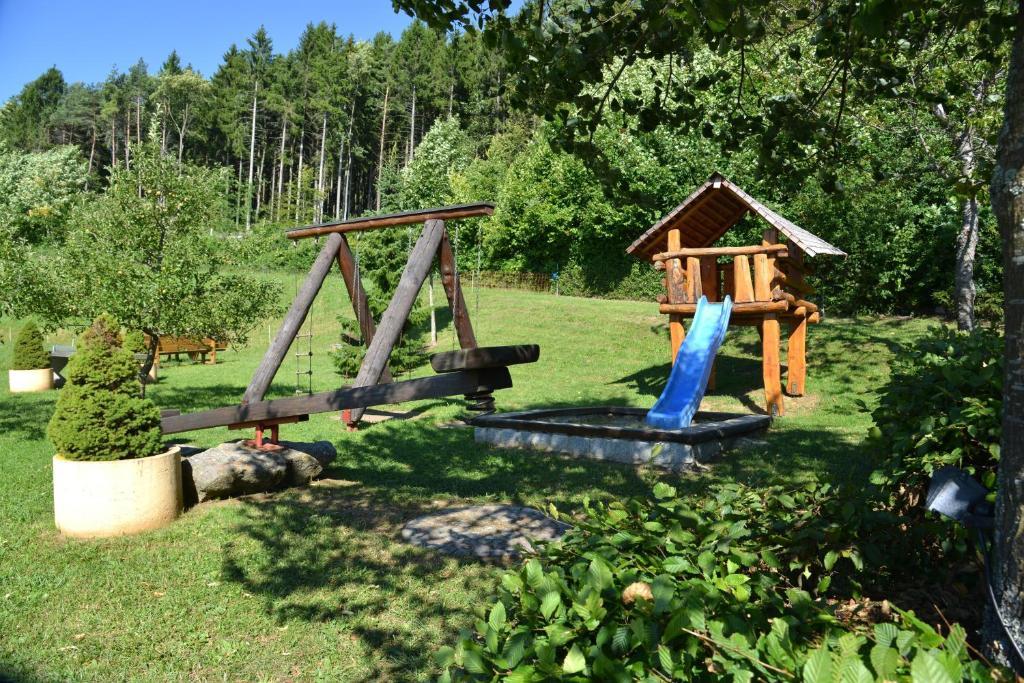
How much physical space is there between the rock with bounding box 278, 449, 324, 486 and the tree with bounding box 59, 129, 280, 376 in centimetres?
562

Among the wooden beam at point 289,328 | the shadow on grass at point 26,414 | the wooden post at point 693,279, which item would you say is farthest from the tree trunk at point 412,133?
the wooden beam at point 289,328

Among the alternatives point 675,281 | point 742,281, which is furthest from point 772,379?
point 675,281

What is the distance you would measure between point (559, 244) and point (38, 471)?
3133cm

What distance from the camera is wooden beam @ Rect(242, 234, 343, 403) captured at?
30.8ft

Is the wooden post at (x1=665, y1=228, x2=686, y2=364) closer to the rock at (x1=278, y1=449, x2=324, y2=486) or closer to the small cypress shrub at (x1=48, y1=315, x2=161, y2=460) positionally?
the rock at (x1=278, y1=449, x2=324, y2=486)

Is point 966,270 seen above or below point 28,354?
above

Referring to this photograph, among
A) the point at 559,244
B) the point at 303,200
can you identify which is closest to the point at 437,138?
the point at 559,244

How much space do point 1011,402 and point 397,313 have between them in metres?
6.69

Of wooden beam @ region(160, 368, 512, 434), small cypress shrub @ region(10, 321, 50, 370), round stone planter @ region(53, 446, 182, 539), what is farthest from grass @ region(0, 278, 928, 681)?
small cypress shrub @ region(10, 321, 50, 370)

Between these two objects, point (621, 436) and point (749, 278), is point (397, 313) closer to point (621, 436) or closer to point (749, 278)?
point (621, 436)

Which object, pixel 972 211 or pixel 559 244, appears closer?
pixel 972 211

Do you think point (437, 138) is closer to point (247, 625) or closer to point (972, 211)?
Result: point (972, 211)

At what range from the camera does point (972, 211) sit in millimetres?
16609

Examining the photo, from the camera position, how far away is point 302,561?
19.6ft
